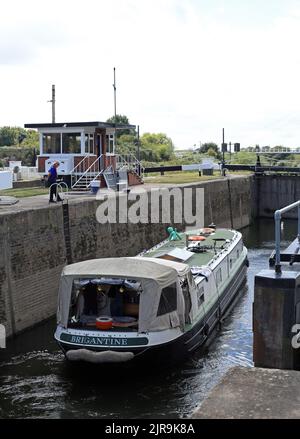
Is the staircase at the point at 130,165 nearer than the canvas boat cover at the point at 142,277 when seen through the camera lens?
No

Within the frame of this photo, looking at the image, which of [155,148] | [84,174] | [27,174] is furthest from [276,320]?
[155,148]

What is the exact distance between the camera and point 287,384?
5.55 m

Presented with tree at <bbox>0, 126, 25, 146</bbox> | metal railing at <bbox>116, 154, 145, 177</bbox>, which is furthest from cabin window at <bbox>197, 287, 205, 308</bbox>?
tree at <bbox>0, 126, 25, 146</bbox>

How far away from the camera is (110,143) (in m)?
30.9

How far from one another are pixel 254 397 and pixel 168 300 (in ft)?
26.2

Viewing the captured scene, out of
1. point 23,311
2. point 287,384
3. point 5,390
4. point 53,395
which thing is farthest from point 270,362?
point 23,311

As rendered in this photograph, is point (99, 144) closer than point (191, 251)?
No

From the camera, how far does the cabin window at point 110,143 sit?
30.7m

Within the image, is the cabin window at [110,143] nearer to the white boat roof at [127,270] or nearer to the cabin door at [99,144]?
the cabin door at [99,144]

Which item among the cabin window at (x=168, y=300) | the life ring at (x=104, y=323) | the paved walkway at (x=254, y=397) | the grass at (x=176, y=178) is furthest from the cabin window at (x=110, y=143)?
A: the paved walkway at (x=254, y=397)

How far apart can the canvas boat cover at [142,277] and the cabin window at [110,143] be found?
17385mm

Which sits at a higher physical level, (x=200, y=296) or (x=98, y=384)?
(x=200, y=296)

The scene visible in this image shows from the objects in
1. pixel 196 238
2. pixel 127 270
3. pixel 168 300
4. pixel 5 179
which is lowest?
pixel 168 300

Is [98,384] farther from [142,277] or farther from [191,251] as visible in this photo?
[191,251]
